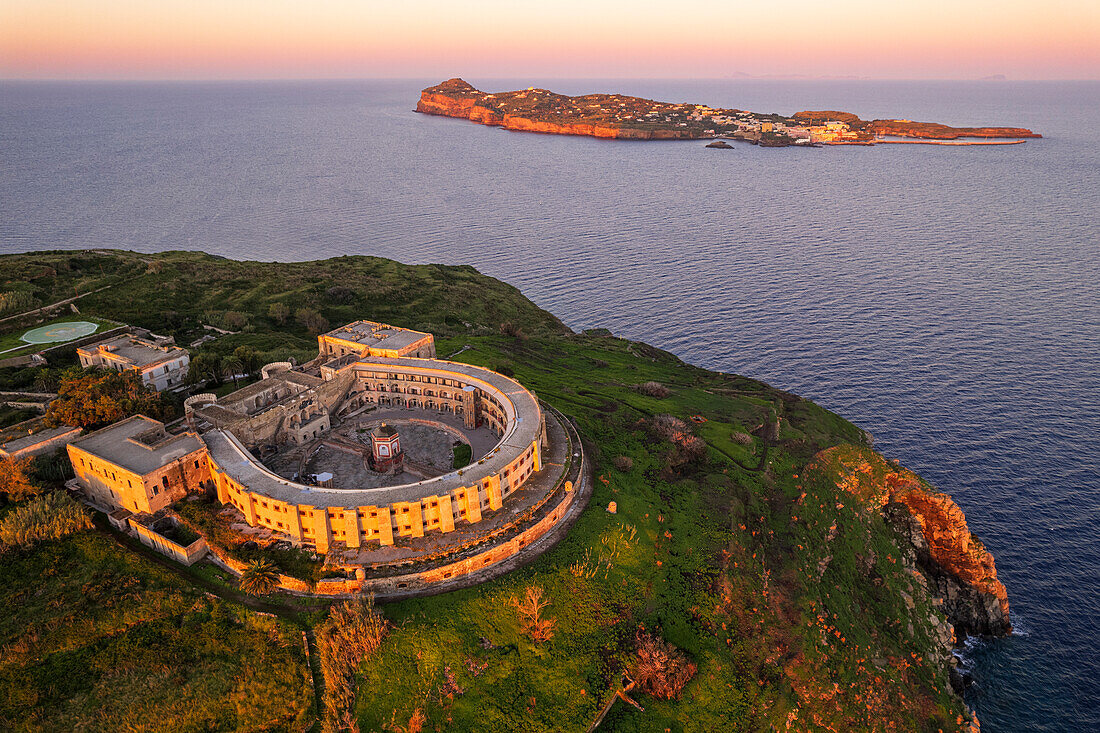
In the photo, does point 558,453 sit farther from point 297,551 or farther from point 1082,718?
point 1082,718

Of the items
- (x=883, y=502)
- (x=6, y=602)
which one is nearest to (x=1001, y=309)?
(x=883, y=502)

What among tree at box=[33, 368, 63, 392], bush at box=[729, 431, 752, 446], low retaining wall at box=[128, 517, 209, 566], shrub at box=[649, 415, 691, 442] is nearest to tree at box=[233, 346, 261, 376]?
tree at box=[33, 368, 63, 392]

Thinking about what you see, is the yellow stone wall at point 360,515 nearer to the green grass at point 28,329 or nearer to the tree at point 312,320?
the green grass at point 28,329

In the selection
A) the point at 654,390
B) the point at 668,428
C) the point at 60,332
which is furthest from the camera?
the point at 60,332

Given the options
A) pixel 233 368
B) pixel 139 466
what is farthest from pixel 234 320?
pixel 139 466

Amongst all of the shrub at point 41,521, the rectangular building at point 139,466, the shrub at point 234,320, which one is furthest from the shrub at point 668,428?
the shrub at point 234,320

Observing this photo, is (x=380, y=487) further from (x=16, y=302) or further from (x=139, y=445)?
(x=16, y=302)
